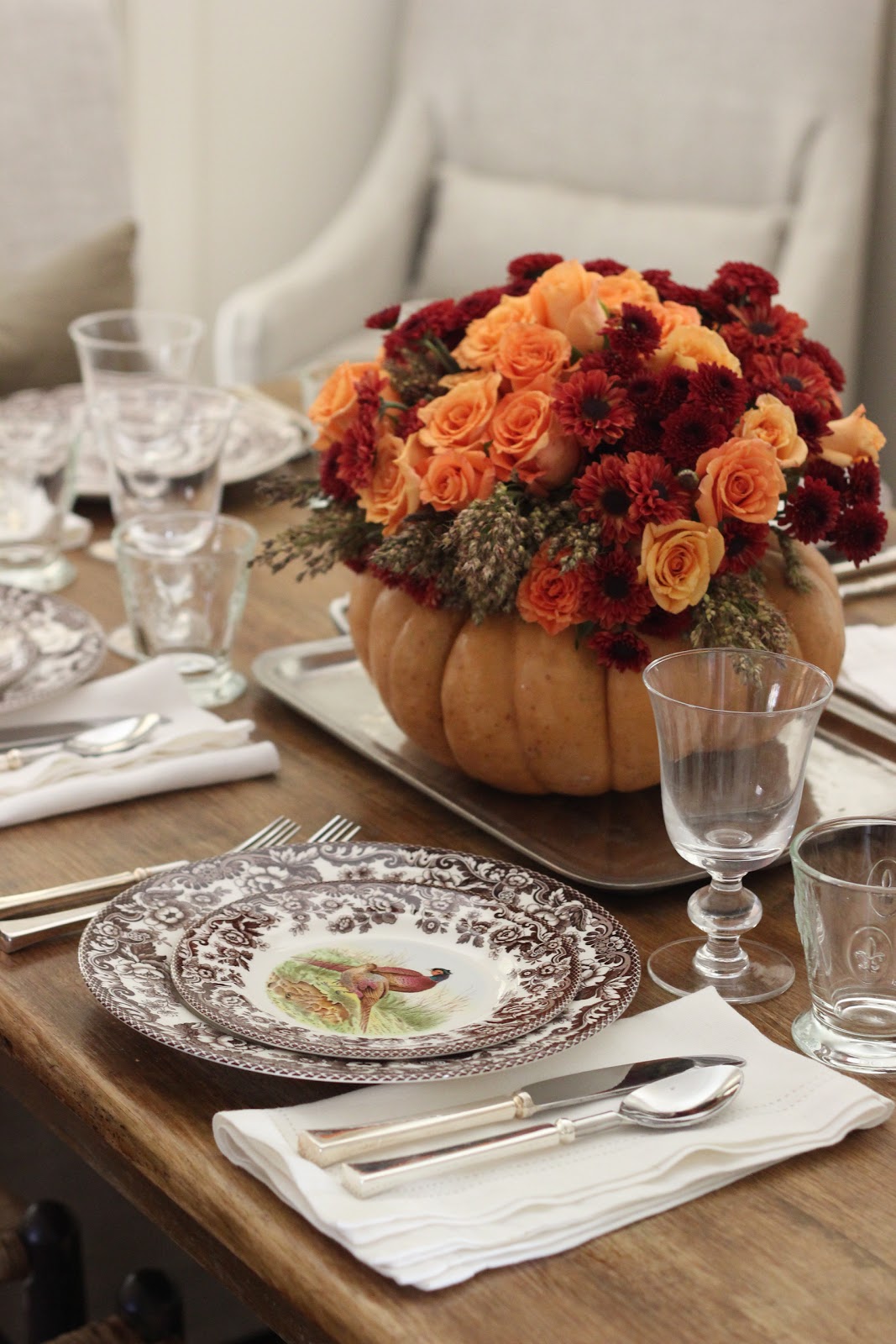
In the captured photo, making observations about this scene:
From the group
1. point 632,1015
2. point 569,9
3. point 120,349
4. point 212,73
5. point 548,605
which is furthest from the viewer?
point 212,73

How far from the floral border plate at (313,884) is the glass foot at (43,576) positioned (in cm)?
60

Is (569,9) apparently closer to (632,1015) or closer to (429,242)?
(429,242)

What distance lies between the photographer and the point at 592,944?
0.80 meters

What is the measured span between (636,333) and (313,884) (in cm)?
37

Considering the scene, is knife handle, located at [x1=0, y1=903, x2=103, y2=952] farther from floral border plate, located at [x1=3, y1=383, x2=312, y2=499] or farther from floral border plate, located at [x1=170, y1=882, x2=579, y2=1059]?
floral border plate, located at [x1=3, y1=383, x2=312, y2=499]

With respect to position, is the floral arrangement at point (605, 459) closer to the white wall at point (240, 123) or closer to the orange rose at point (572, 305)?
the orange rose at point (572, 305)

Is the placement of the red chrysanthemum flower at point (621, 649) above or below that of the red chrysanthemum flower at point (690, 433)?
below

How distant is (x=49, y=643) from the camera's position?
3.99 feet

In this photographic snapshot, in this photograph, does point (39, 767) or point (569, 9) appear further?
point (569, 9)

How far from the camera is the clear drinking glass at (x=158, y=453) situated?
4.51ft

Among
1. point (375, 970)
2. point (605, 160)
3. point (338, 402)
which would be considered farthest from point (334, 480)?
point (605, 160)

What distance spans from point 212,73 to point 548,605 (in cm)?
290

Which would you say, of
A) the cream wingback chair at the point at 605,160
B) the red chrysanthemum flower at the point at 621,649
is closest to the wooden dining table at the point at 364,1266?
the red chrysanthemum flower at the point at 621,649

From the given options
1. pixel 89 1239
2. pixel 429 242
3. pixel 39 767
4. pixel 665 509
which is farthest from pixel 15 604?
pixel 429 242
